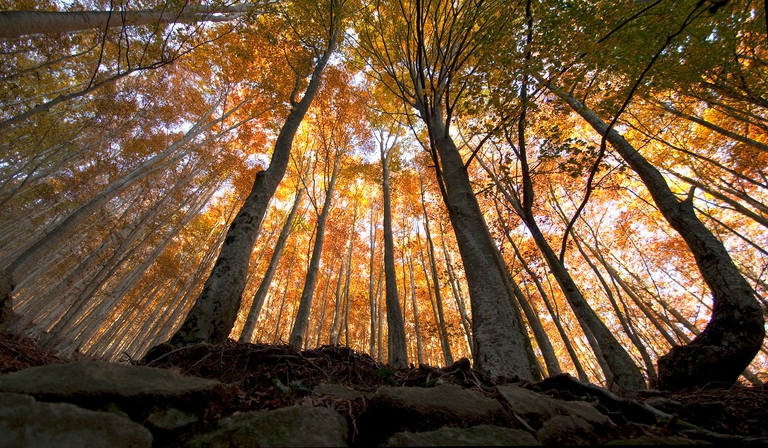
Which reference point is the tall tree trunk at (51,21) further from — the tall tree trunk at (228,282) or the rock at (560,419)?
the rock at (560,419)

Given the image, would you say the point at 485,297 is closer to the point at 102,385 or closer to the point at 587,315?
the point at 587,315

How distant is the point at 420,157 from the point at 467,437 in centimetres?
1177

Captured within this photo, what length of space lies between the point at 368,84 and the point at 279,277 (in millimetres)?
13582

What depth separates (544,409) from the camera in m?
1.19

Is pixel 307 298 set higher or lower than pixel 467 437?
higher

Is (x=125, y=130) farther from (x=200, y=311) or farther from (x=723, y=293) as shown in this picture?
(x=723, y=293)

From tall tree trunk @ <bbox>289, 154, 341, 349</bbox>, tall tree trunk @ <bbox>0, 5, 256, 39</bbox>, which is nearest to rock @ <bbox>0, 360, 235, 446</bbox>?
tall tree trunk @ <bbox>0, 5, 256, 39</bbox>

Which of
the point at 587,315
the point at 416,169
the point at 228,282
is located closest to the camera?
the point at 228,282

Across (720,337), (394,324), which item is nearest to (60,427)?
(394,324)

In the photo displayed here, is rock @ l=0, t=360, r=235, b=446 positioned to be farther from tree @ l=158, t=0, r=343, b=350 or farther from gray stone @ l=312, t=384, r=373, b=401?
tree @ l=158, t=0, r=343, b=350

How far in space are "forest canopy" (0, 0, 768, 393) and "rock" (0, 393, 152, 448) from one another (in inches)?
60.9

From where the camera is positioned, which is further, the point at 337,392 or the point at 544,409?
the point at 337,392

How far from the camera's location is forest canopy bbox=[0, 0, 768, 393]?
311cm

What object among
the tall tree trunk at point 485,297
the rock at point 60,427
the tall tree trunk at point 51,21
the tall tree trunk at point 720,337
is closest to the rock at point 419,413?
the rock at point 60,427
